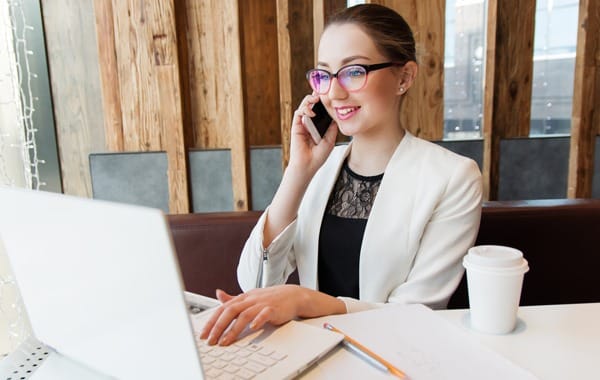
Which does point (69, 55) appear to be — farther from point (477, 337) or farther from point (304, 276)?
point (477, 337)

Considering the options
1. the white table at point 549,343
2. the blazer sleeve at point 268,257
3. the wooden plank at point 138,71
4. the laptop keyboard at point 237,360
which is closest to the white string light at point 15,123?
the wooden plank at point 138,71

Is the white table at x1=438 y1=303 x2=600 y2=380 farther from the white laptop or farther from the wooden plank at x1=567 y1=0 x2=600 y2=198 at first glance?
the wooden plank at x1=567 y1=0 x2=600 y2=198

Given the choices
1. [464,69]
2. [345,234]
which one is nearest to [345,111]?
[345,234]

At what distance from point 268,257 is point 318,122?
0.49m

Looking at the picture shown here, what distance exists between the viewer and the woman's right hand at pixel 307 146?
151 cm

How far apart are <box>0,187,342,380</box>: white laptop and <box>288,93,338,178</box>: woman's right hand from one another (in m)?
0.83

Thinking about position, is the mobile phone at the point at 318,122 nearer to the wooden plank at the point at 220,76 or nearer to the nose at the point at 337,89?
the nose at the point at 337,89

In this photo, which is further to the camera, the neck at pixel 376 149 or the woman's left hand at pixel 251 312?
the neck at pixel 376 149

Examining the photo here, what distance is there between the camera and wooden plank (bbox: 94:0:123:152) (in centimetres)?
259

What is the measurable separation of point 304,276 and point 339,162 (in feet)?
1.35

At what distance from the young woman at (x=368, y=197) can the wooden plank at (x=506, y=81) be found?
1.30m

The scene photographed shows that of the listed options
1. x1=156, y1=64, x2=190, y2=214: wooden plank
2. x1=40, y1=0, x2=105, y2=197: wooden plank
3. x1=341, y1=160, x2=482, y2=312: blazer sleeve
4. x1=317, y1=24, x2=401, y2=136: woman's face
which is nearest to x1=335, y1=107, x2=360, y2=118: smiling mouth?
x1=317, y1=24, x2=401, y2=136: woman's face

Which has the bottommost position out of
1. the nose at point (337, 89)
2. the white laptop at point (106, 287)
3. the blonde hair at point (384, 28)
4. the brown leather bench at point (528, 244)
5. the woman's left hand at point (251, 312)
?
the brown leather bench at point (528, 244)

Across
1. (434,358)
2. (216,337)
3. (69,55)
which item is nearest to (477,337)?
(434,358)
